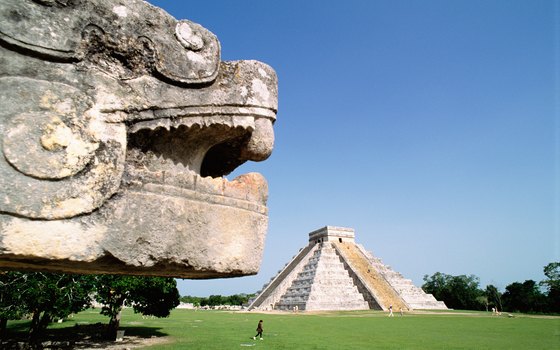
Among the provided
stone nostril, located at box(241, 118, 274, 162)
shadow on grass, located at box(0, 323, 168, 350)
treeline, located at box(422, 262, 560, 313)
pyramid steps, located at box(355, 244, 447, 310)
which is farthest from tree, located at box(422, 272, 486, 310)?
stone nostril, located at box(241, 118, 274, 162)

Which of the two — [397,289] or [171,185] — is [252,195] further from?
[397,289]

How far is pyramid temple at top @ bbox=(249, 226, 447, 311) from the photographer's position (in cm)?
4009

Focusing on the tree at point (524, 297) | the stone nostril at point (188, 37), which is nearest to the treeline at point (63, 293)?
the stone nostril at point (188, 37)

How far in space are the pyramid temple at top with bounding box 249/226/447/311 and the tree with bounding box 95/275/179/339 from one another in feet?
71.8

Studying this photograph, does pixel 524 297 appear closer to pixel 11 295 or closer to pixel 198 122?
pixel 11 295

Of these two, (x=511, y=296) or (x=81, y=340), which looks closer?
(x=81, y=340)

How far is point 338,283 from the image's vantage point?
42219 millimetres

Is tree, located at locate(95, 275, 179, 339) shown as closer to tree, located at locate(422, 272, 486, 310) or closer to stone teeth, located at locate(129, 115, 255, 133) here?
stone teeth, located at locate(129, 115, 255, 133)

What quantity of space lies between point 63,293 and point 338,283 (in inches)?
1314

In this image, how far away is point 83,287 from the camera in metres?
13.8

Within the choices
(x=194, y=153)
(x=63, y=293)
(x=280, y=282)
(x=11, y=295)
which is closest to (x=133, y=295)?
(x=63, y=293)

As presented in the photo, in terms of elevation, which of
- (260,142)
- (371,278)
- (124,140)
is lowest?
(371,278)

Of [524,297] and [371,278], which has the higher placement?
[371,278]

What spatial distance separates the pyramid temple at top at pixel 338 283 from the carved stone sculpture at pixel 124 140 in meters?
37.6
